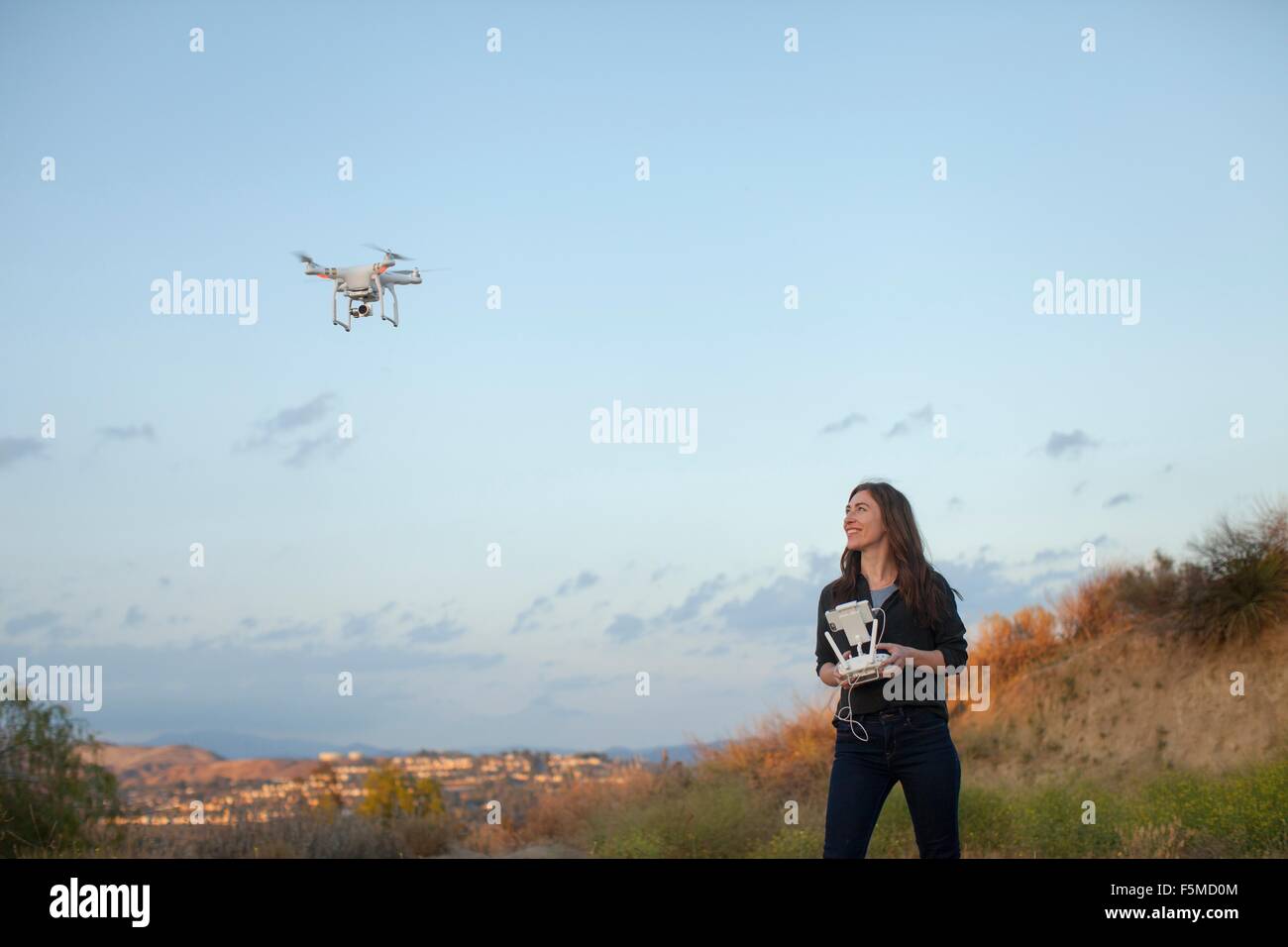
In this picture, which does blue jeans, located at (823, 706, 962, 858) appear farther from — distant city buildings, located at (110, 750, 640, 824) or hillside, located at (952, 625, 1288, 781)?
hillside, located at (952, 625, 1288, 781)

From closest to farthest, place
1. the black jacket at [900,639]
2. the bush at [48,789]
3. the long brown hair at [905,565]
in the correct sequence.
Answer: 1. the black jacket at [900,639]
2. the long brown hair at [905,565]
3. the bush at [48,789]

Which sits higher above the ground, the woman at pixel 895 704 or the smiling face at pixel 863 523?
the smiling face at pixel 863 523

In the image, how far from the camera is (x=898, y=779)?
5.87 m

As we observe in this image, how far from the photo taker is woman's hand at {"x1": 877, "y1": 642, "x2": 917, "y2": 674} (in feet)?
18.6

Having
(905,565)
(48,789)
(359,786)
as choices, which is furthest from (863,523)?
(359,786)

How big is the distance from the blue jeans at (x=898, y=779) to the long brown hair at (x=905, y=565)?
51 cm

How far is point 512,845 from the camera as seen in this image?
17.5 metres

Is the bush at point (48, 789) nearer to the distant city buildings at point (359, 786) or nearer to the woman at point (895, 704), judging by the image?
the distant city buildings at point (359, 786)

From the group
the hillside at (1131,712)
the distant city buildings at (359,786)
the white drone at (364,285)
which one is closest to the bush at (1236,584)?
the hillside at (1131,712)

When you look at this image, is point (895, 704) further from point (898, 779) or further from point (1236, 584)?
point (1236, 584)

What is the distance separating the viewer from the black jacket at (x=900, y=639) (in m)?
5.79
